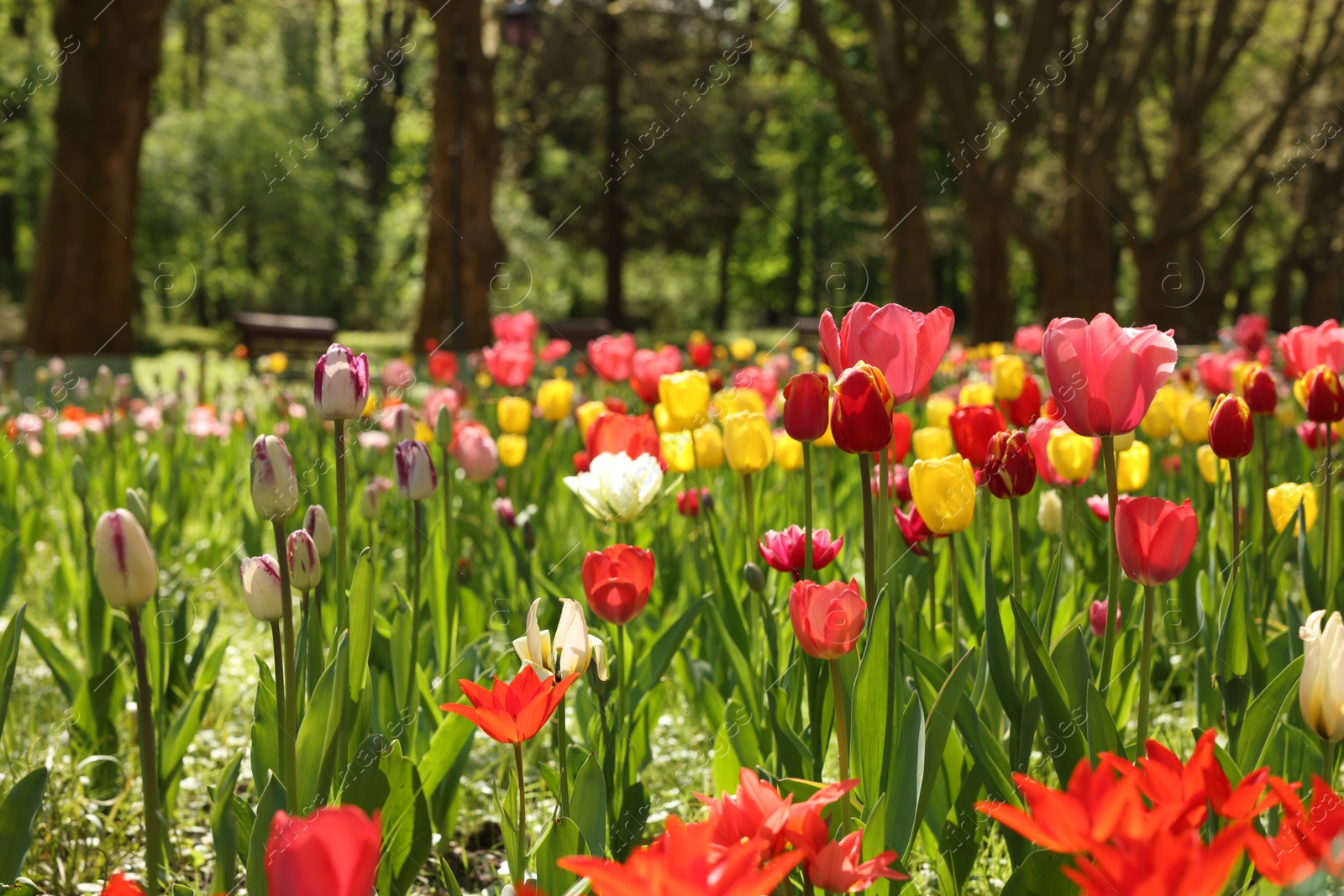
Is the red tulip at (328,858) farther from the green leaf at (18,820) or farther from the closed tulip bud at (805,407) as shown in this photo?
the closed tulip bud at (805,407)

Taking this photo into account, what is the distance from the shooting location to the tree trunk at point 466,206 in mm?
12102

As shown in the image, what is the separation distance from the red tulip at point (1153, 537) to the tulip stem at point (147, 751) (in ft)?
3.44

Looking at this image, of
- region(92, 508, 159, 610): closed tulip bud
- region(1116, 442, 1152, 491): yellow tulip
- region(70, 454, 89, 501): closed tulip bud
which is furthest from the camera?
region(70, 454, 89, 501): closed tulip bud

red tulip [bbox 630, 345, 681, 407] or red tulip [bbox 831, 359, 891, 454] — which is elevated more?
red tulip [bbox 630, 345, 681, 407]

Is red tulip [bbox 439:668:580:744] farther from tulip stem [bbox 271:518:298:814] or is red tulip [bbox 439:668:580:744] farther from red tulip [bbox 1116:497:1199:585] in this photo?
red tulip [bbox 1116:497:1199:585]

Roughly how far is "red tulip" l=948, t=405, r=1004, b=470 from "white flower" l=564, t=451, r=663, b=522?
0.53 meters

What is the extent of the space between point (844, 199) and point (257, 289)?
18.3m

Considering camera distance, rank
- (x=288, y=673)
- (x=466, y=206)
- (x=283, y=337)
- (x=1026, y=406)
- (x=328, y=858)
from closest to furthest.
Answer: (x=328, y=858)
(x=288, y=673)
(x=1026, y=406)
(x=466, y=206)
(x=283, y=337)

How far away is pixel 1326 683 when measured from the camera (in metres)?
1.05

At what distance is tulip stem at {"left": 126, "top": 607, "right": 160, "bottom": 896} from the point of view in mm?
1050

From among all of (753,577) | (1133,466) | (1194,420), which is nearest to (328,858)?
(753,577)

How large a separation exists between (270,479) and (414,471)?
41 centimetres

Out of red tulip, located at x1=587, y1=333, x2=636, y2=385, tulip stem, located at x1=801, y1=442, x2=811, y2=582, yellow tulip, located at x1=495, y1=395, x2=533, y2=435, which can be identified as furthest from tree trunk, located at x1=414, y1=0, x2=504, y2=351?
tulip stem, located at x1=801, y1=442, x2=811, y2=582

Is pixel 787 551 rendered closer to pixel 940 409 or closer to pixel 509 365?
pixel 940 409
